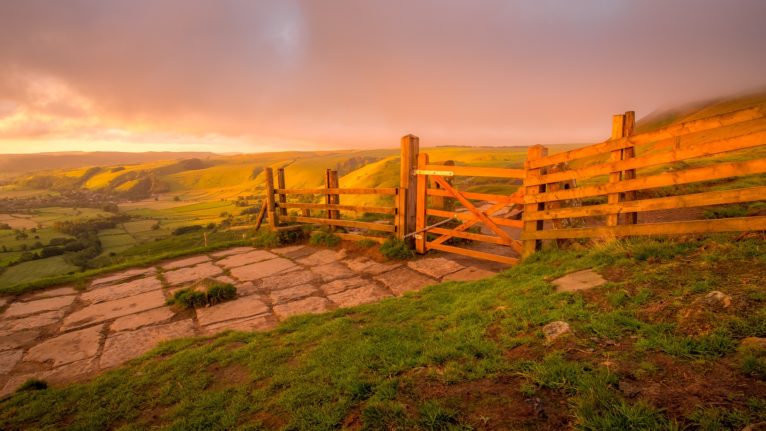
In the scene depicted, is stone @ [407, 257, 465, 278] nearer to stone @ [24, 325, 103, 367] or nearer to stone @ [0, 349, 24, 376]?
stone @ [24, 325, 103, 367]

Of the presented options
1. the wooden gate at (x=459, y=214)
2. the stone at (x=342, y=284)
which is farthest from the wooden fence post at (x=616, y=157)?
the stone at (x=342, y=284)

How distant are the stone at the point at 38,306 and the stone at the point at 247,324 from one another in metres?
4.23

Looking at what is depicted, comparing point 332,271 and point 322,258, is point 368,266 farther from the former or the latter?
point 322,258

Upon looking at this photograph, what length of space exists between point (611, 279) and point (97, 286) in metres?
10.7

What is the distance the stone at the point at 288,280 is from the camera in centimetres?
718

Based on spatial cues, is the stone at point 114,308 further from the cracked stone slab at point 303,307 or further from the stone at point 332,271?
the stone at point 332,271

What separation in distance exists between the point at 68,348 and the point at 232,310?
94.2 inches

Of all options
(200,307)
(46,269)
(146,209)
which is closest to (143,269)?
(200,307)

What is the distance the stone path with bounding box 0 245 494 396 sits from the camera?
5.04 meters

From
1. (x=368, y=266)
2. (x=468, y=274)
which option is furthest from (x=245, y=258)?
(x=468, y=274)

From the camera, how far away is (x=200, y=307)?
6332mm

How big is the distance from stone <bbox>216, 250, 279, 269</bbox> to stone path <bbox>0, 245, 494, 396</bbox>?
0.27 ft

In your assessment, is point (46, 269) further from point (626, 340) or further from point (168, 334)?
point (626, 340)

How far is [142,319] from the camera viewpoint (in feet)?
20.0
